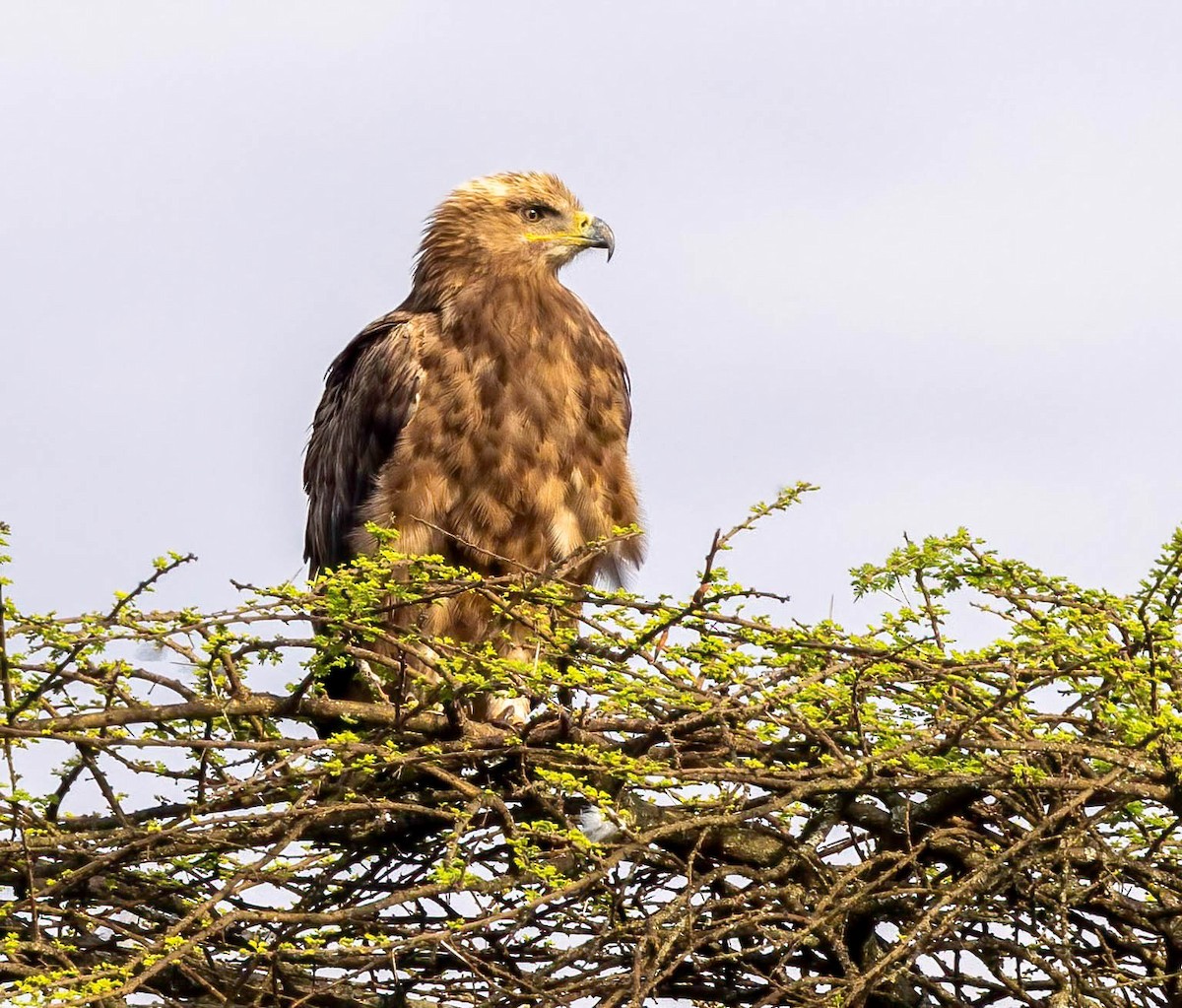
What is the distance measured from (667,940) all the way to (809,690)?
0.75m

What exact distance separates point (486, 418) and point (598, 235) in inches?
54.4

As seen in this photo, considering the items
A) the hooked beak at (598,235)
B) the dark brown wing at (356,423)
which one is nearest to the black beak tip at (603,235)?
the hooked beak at (598,235)

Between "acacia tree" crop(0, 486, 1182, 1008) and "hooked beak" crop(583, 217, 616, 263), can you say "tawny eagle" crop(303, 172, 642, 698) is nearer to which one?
"hooked beak" crop(583, 217, 616, 263)

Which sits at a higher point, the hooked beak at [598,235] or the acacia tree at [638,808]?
the hooked beak at [598,235]

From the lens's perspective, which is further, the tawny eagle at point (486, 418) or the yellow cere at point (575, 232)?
the yellow cere at point (575, 232)

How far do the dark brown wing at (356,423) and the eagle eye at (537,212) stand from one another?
0.81 metres

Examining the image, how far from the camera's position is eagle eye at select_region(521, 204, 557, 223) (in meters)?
8.42

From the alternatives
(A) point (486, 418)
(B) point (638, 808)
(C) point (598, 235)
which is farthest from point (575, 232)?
(B) point (638, 808)

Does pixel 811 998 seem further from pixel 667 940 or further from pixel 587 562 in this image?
pixel 587 562

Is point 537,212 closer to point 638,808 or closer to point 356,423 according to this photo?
point 356,423

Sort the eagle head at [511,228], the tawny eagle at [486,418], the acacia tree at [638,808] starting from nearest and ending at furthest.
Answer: the acacia tree at [638,808], the tawny eagle at [486,418], the eagle head at [511,228]

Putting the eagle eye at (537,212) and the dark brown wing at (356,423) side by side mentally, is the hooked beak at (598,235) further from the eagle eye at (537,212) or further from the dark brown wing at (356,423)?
the dark brown wing at (356,423)

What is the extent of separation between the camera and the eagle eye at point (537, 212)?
8.42 meters

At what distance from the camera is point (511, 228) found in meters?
8.38
